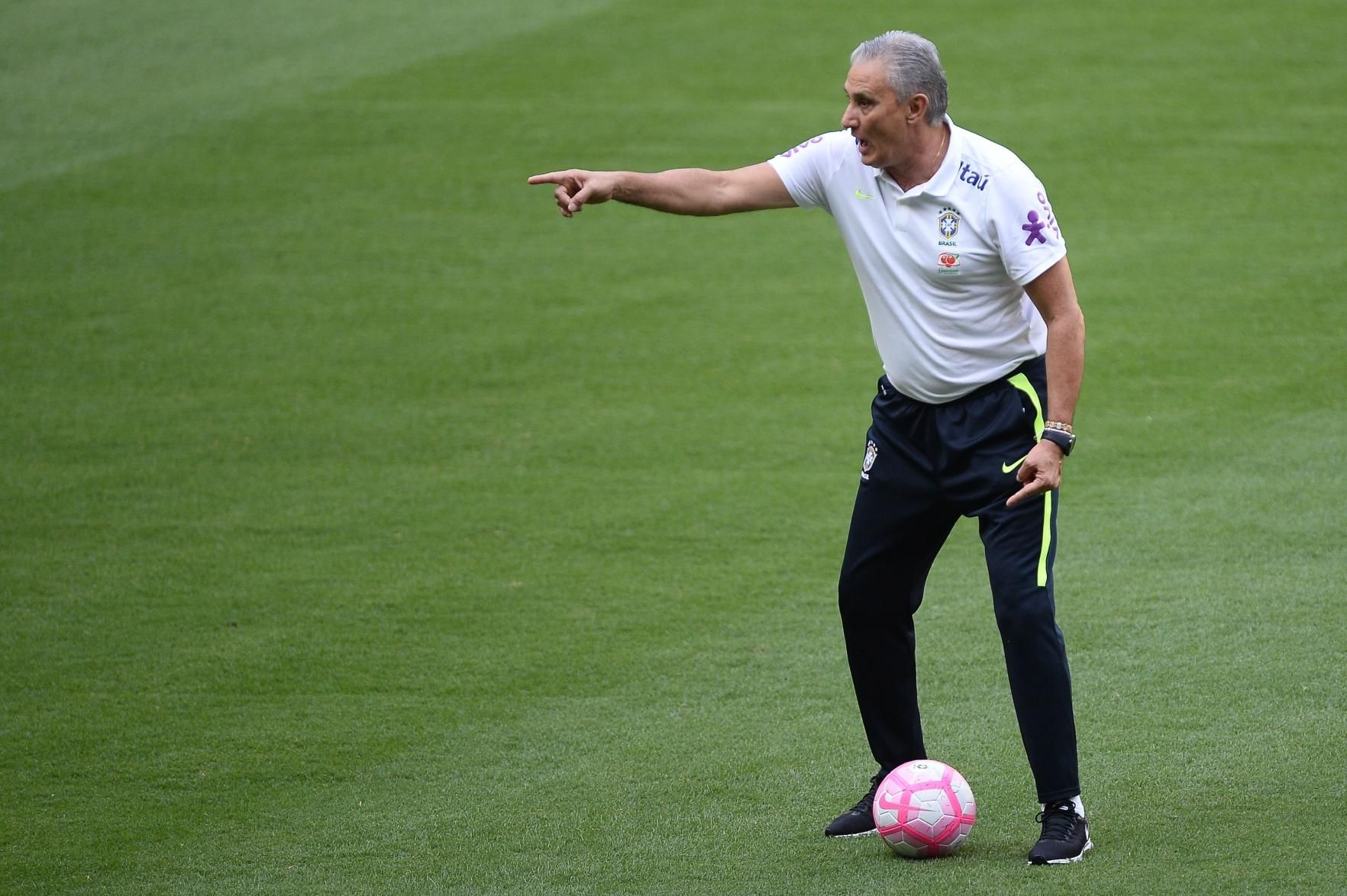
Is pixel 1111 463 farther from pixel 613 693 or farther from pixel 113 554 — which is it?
pixel 113 554

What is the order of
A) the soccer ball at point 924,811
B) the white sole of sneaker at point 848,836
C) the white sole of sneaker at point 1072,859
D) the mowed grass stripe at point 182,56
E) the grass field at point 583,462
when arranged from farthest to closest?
the mowed grass stripe at point 182,56 → the grass field at point 583,462 → the white sole of sneaker at point 848,836 → the soccer ball at point 924,811 → the white sole of sneaker at point 1072,859

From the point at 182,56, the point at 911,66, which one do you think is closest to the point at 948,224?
the point at 911,66

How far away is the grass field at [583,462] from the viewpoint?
4.80 m

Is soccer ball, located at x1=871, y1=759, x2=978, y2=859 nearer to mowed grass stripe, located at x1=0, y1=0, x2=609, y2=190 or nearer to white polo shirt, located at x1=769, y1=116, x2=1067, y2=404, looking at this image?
white polo shirt, located at x1=769, y1=116, x2=1067, y2=404

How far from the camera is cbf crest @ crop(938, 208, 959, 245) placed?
414cm

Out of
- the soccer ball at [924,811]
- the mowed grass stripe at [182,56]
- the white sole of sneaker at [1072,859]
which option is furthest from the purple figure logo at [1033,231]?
the mowed grass stripe at [182,56]

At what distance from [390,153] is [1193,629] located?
9.05 metres

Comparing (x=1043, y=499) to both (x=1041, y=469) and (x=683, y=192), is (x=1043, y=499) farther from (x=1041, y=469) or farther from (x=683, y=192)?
(x=683, y=192)

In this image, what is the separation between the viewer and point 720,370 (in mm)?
9641

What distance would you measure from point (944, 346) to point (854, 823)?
1347 millimetres

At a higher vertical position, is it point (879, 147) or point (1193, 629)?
point (879, 147)

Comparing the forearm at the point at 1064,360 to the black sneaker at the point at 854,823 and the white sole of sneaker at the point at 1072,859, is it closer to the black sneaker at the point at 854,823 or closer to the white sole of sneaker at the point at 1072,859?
the white sole of sneaker at the point at 1072,859

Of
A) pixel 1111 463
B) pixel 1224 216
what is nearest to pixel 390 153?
pixel 1224 216

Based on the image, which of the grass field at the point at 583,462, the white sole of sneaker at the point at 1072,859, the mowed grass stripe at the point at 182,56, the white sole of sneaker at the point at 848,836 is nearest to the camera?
the white sole of sneaker at the point at 1072,859
